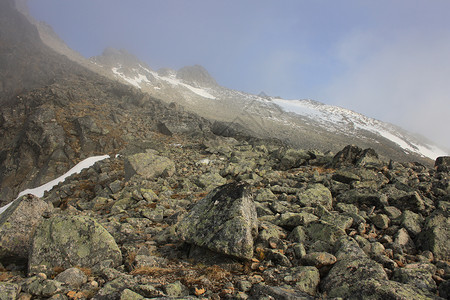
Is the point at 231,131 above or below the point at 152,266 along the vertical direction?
above

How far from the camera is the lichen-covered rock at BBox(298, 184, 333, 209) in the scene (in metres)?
7.59

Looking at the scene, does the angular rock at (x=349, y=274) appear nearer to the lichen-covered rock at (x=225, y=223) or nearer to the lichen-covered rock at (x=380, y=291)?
the lichen-covered rock at (x=380, y=291)

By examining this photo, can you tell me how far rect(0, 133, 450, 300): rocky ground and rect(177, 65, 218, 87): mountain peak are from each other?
113845 millimetres

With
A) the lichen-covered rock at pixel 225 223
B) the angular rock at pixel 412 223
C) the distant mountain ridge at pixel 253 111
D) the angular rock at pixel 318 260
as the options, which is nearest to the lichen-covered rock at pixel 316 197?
the angular rock at pixel 412 223

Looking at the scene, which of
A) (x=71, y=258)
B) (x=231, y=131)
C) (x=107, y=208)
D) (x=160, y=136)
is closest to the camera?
(x=71, y=258)

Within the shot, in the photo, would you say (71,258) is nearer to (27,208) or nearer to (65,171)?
(27,208)

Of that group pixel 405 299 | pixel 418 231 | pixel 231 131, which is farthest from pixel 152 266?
pixel 231 131

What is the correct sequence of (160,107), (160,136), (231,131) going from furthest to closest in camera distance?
1. (160,107)
2. (231,131)
3. (160,136)

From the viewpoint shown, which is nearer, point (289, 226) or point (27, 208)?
point (27, 208)

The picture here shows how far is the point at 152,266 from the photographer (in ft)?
13.8

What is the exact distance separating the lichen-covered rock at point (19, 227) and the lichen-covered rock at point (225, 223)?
3392 millimetres

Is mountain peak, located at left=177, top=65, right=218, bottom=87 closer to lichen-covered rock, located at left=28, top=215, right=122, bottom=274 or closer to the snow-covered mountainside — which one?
the snow-covered mountainside

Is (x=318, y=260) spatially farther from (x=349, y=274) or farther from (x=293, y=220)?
(x=293, y=220)

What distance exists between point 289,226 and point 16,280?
575cm
